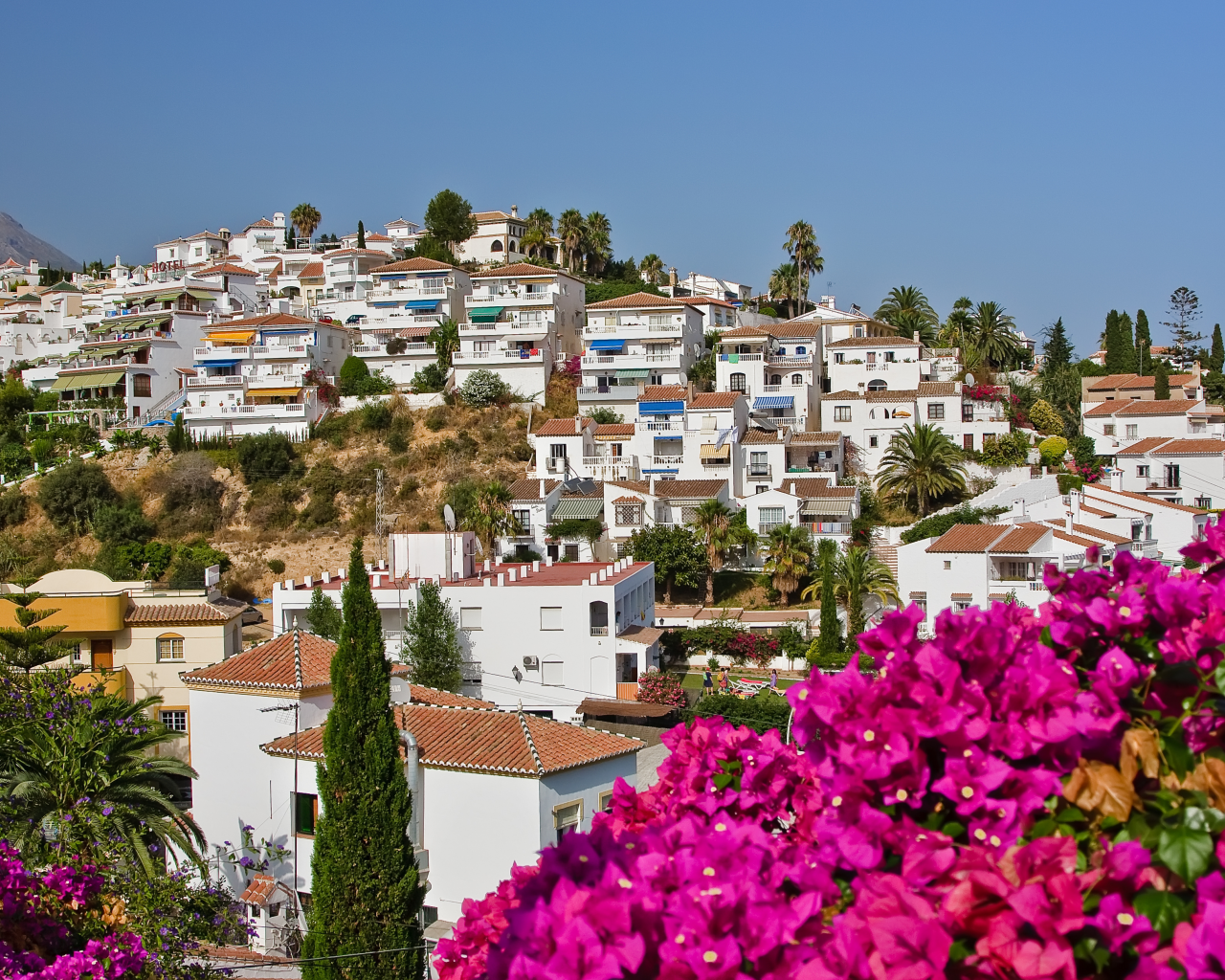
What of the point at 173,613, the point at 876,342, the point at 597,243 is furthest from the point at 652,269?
the point at 173,613

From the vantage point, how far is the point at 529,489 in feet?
168

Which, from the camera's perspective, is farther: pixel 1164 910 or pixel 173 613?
pixel 173 613

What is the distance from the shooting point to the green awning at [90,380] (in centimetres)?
7119

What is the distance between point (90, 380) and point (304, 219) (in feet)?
114

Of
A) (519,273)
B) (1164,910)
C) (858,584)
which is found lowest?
(858,584)

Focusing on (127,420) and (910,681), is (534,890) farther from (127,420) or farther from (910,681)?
(127,420)

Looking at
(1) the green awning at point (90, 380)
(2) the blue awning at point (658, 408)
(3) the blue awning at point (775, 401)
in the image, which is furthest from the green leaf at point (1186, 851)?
(1) the green awning at point (90, 380)

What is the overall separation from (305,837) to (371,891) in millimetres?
6027

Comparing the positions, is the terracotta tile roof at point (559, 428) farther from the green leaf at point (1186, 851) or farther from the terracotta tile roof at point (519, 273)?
the green leaf at point (1186, 851)

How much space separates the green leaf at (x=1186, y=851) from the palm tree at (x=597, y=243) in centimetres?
8968

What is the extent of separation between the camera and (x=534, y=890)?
4.71 m

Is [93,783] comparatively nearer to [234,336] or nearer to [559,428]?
[559,428]

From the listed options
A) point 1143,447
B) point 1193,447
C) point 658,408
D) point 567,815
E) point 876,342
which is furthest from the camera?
point 876,342

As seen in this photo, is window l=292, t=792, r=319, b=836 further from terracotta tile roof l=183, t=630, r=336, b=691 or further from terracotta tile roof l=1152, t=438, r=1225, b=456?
terracotta tile roof l=1152, t=438, r=1225, b=456
